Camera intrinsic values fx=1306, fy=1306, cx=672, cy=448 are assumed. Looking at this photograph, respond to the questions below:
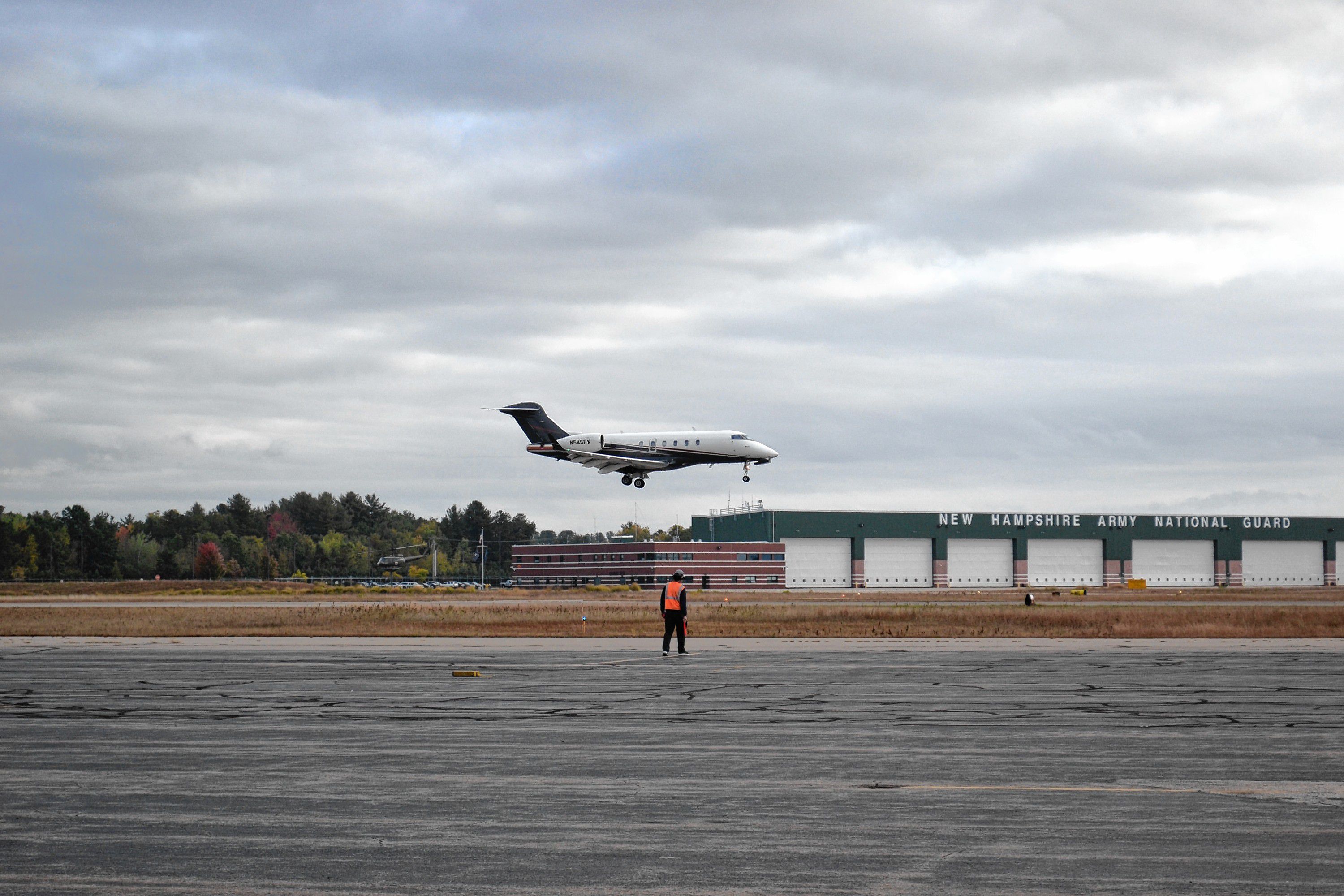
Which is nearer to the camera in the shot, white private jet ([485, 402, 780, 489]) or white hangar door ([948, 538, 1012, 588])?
white private jet ([485, 402, 780, 489])

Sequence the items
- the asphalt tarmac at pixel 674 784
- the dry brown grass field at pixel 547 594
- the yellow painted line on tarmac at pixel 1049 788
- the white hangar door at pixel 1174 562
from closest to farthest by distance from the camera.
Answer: the asphalt tarmac at pixel 674 784
the yellow painted line on tarmac at pixel 1049 788
the dry brown grass field at pixel 547 594
the white hangar door at pixel 1174 562

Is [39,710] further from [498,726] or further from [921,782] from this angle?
[921,782]

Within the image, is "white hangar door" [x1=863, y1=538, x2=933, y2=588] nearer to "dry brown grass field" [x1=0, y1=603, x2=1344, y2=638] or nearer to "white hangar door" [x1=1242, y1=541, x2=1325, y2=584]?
"white hangar door" [x1=1242, y1=541, x2=1325, y2=584]

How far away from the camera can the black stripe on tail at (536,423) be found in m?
79.8

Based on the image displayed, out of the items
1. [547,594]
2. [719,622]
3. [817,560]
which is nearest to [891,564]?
[817,560]

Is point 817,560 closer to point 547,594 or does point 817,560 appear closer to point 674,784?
point 547,594

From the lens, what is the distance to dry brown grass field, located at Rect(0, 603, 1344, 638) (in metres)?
39.9

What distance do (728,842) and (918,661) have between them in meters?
18.9

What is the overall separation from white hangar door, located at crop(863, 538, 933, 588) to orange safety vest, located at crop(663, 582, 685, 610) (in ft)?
347

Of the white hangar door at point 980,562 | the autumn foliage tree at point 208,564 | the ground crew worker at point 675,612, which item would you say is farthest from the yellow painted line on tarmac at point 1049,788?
the autumn foliage tree at point 208,564

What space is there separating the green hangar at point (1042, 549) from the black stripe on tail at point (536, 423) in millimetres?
57353

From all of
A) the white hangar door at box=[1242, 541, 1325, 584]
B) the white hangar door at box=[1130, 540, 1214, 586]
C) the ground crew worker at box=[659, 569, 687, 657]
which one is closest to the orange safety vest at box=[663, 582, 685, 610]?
the ground crew worker at box=[659, 569, 687, 657]

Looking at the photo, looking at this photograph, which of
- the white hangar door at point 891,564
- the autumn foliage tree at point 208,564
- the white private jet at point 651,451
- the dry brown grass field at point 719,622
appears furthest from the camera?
the autumn foliage tree at point 208,564

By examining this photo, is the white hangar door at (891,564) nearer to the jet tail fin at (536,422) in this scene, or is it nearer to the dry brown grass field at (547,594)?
the dry brown grass field at (547,594)
